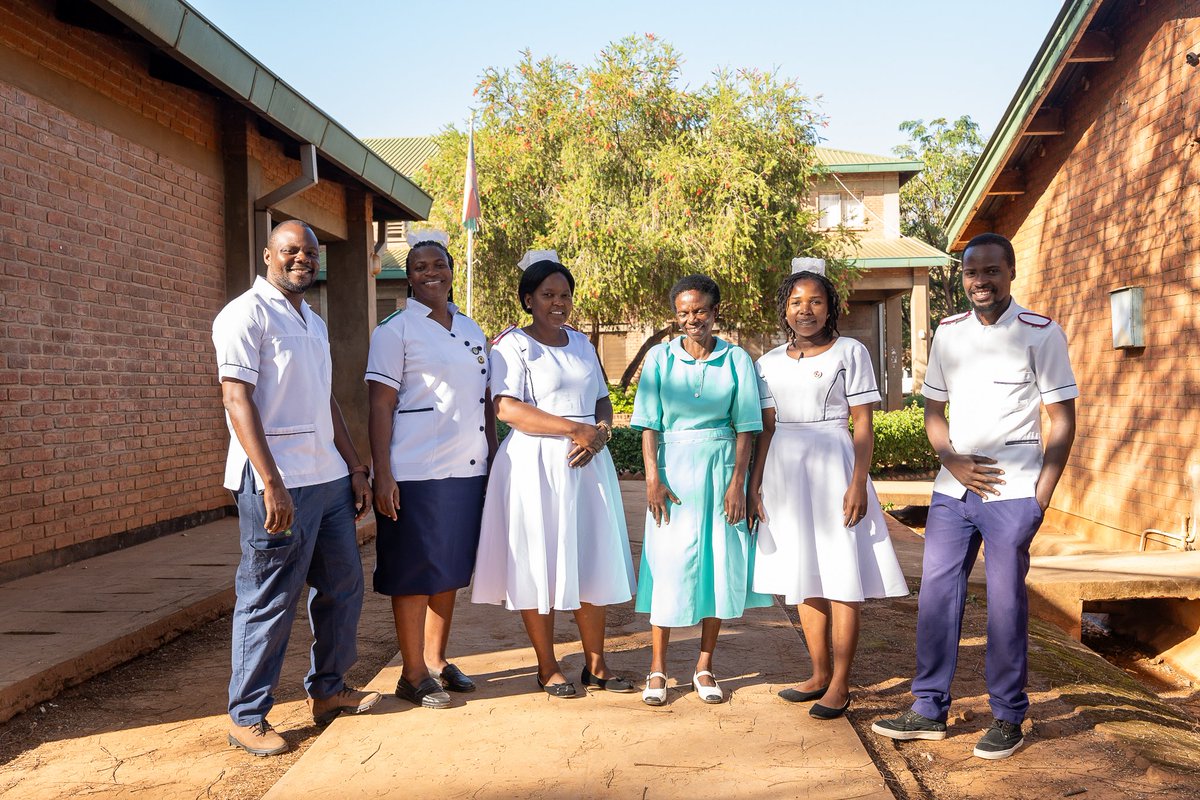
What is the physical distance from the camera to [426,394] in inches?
162

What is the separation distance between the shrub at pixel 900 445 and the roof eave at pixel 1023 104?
5366 mm

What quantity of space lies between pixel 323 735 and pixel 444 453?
1.16 m

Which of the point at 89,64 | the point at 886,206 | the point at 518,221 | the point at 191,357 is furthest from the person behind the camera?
the point at 886,206

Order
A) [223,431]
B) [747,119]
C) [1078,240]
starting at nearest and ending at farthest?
[223,431], [1078,240], [747,119]

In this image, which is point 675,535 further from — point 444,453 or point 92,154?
point 92,154

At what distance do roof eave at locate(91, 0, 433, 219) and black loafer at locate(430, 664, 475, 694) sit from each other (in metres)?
4.13

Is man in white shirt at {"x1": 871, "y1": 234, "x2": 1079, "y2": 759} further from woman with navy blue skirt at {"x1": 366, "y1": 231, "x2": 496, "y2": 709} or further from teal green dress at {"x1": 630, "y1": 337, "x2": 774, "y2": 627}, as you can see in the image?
woman with navy blue skirt at {"x1": 366, "y1": 231, "x2": 496, "y2": 709}

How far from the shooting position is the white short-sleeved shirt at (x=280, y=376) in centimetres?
352

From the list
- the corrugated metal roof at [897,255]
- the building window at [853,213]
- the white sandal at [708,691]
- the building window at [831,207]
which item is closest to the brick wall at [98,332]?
the white sandal at [708,691]

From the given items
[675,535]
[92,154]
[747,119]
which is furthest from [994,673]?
[747,119]

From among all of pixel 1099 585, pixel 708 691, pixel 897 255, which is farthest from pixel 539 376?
pixel 897 255

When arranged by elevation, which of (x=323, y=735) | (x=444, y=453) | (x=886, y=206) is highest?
(x=886, y=206)

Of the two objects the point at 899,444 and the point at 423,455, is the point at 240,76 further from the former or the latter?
the point at 899,444

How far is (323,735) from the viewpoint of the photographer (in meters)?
3.75
